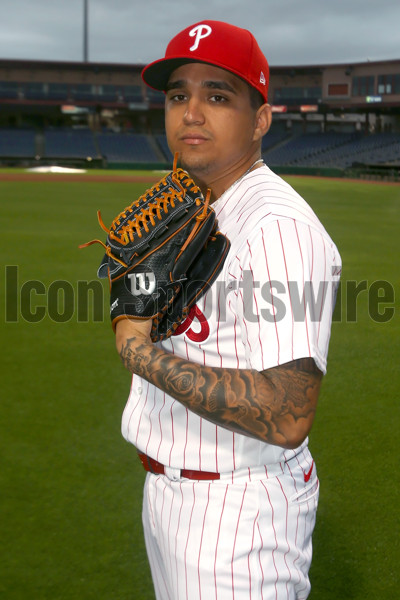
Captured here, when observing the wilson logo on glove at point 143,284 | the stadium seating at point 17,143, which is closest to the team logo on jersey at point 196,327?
the wilson logo on glove at point 143,284

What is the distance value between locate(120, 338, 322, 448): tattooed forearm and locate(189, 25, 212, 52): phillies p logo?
902 millimetres

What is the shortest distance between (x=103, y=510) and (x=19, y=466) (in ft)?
2.34

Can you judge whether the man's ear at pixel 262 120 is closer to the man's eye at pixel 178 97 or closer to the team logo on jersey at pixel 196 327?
the man's eye at pixel 178 97

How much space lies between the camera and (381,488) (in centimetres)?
357

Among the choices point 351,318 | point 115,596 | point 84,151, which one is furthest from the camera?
point 84,151

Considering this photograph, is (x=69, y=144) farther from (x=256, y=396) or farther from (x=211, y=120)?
(x=256, y=396)

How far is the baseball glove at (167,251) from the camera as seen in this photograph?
162 cm

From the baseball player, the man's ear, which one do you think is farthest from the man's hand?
the man's ear

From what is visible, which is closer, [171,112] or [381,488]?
[171,112]

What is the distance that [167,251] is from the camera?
5.42 ft

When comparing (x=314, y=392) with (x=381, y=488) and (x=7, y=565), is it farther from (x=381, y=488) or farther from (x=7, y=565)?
(x=381, y=488)

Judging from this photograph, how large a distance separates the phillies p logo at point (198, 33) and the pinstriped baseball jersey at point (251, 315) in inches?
15.8

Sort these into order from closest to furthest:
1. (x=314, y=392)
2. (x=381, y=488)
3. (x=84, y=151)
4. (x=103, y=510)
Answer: (x=314, y=392)
(x=103, y=510)
(x=381, y=488)
(x=84, y=151)

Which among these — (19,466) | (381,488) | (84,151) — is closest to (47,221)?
(19,466)
